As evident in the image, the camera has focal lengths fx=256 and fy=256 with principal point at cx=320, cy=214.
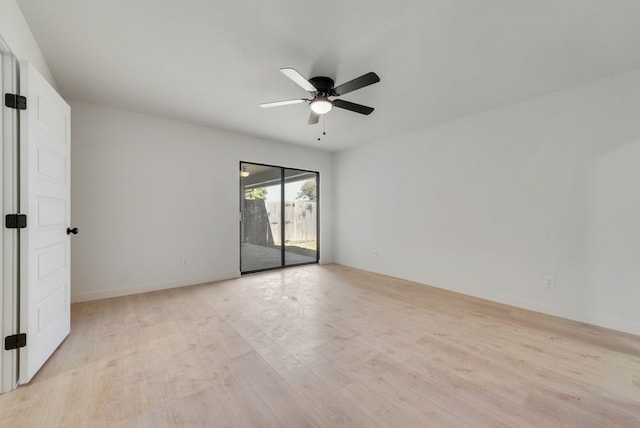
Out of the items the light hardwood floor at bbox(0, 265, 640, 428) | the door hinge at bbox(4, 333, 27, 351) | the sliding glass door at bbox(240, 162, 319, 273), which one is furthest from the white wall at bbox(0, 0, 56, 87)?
the sliding glass door at bbox(240, 162, 319, 273)

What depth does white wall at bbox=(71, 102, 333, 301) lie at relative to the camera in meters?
3.33

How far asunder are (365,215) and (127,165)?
4.03 m

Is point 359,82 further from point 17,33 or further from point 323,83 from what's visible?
point 17,33

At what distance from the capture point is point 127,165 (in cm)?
358

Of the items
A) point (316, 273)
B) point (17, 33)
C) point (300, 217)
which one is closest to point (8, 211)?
point (17, 33)

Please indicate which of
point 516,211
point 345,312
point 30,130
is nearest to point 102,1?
point 30,130

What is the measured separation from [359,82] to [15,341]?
10.3 feet

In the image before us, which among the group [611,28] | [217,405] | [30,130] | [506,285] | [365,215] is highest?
[611,28]

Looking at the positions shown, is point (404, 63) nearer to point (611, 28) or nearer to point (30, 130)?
point (611, 28)

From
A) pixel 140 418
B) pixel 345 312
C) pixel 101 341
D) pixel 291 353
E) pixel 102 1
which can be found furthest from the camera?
pixel 345 312

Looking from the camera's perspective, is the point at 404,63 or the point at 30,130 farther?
the point at 404,63

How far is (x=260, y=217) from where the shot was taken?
16.4ft

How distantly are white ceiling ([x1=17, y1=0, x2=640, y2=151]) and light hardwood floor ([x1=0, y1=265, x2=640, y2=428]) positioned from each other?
2554 mm

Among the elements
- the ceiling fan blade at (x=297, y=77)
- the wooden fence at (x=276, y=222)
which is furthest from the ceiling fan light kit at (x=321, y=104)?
the wooden fence at (x=276, y=222)
